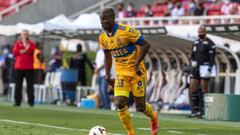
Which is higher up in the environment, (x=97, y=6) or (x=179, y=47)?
(x=97, y=6)

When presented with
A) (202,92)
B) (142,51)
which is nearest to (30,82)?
(202,92)

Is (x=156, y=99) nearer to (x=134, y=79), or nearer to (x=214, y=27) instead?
(x=214, y=27)

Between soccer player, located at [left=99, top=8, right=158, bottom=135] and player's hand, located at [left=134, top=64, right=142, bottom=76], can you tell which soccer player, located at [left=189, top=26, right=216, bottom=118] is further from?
player's hand, located at [left=134, top=64, right=142, bottom=76]

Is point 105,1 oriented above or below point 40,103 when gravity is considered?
above

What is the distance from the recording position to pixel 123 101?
496 inches

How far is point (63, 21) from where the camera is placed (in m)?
27.8

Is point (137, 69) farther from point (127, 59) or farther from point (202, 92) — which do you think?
point (202, 92)

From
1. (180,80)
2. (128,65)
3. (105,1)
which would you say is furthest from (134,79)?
(105,1)

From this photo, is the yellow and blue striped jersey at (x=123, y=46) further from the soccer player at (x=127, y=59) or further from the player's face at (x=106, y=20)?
the player's face at (x=106, y=20)

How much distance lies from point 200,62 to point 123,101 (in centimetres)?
774

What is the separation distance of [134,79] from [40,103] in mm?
15956

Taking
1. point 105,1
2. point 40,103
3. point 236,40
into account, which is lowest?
point 40,103

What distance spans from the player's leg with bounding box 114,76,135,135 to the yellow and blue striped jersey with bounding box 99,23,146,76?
0.46ft

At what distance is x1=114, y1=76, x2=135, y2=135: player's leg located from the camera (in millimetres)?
12570
